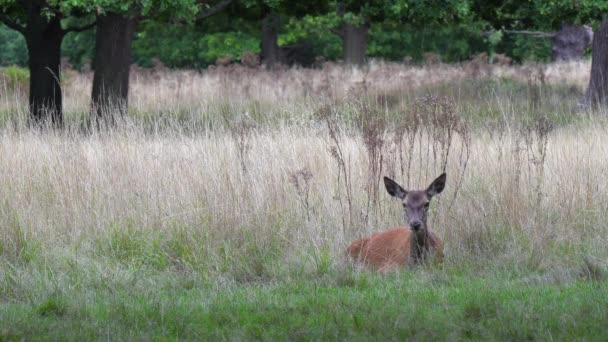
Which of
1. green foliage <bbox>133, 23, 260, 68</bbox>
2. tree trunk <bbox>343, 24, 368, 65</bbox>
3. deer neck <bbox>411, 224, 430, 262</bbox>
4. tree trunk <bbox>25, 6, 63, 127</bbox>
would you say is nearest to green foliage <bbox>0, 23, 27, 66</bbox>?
green foliage <bbox>133, 23, 260, 68</bbox>

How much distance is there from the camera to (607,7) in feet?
51.5

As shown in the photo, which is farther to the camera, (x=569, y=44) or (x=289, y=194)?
(x=569, y=44)

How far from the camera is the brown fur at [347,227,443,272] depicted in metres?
7.92

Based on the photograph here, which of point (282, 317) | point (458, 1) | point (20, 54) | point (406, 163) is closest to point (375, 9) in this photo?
point (458, 1)

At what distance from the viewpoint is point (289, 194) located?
9.31m

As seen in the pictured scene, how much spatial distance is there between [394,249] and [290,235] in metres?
1.02

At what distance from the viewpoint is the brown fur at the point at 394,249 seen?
26.0ft

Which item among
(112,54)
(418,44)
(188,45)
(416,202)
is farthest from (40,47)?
(418,44)

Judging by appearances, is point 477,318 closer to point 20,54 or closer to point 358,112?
point 358,112

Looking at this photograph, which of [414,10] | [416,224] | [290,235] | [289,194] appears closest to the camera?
[416,224]

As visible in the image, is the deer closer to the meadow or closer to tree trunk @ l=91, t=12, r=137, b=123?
the meadow

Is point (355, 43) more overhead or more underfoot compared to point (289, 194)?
more overhead

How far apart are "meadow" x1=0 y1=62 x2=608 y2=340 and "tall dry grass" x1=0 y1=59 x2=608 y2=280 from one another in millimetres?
23

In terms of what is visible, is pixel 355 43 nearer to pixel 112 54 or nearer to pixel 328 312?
pixel 112 54
